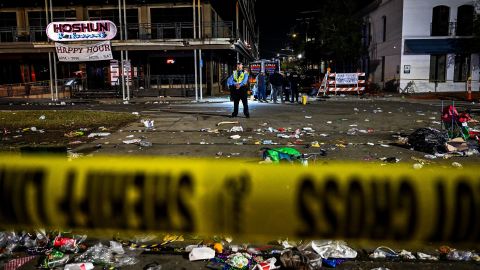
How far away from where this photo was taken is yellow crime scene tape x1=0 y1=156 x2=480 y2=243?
1844 millimetres

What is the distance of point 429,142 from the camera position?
8203 mm

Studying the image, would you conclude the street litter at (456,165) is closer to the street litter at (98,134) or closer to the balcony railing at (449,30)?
the street litter at (98,134)

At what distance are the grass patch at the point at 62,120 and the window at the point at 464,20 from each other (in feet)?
75.0

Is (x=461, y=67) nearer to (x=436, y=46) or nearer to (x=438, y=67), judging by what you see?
(x=438, y=67)

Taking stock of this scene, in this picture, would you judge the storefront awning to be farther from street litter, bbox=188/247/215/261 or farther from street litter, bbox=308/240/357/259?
street litter, bbox=188/247/215/261

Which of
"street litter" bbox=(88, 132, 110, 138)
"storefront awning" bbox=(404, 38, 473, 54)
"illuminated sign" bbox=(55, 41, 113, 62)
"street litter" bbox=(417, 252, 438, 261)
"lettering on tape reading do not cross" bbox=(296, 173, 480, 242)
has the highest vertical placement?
"storefront awning" bbox=(404, 38, 473, 54)

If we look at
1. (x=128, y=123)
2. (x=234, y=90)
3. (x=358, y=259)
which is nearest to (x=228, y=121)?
(x=234, y=90)

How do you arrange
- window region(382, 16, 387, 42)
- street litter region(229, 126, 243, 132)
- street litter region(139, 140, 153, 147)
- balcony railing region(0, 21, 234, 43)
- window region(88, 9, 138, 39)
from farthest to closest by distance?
1. window region(382, 16, 387, 42)
2. window region(88, 9, 138, 39)
3. balcony railing region(0, 21, 234, 43)
4. street litter region(229, 126, 243, 132)
5. street litter region(139, 140, 153, 147)

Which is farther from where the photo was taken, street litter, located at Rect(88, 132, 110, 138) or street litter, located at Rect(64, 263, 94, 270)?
street litter, located at Rect(88, 132, 110, 138)

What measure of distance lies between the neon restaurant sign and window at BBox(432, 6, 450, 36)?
2020 centimetres

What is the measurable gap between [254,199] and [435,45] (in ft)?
95.2

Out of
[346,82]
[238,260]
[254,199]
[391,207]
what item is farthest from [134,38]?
[391,207]

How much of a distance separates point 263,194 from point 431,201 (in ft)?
2.41

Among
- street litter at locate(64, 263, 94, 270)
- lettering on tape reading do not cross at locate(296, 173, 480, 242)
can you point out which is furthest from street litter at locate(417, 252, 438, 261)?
street litter at locate(64, 263, 94, 270)
